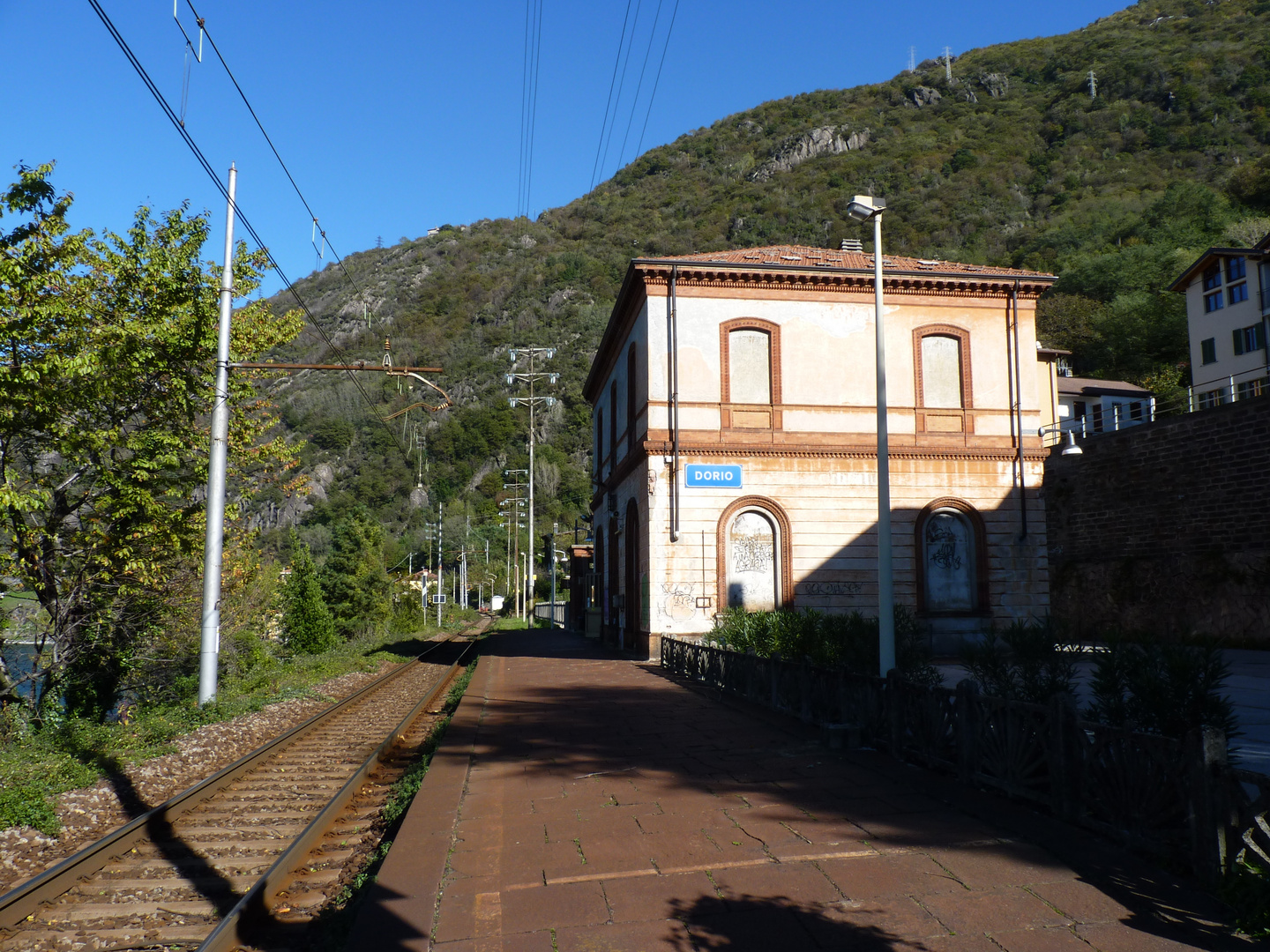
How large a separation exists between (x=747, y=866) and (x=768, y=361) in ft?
52.6

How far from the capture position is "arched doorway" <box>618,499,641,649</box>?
21188 mm

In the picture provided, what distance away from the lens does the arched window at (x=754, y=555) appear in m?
19.1

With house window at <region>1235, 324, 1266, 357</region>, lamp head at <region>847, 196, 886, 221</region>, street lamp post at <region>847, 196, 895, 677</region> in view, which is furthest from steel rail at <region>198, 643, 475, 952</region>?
house window at <region>1235, 324, 1266, 357</region>

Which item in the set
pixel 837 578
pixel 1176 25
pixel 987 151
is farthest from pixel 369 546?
pixel 1176 25

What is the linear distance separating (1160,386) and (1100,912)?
48556mm

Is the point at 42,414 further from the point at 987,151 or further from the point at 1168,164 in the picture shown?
the point at 987,151

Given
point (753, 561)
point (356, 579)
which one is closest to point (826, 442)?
point (753, 561)

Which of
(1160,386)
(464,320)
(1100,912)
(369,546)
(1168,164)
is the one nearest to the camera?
(1100,912)

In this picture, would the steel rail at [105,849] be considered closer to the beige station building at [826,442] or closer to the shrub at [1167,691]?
the shrub at [1167,691]

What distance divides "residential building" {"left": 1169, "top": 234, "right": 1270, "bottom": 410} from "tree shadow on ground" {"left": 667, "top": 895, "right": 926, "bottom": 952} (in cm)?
3883

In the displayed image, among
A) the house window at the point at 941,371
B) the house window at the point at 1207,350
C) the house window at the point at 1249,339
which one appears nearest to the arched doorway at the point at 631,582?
the house window at the point at 941,371

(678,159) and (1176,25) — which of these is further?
(678,159)

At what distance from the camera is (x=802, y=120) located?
13238cm

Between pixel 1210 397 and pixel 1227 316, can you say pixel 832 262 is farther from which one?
pixel 1210 397
